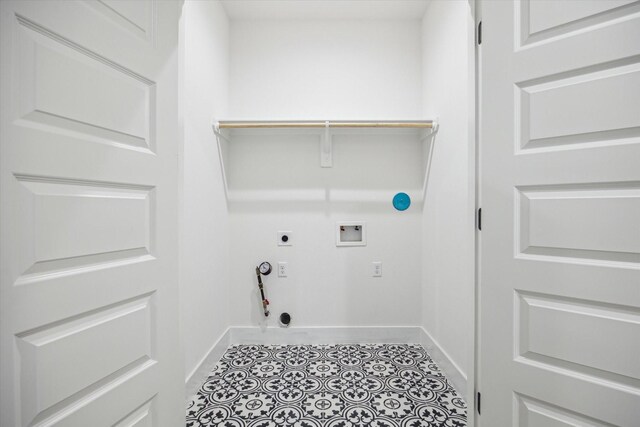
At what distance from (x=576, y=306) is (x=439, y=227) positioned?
1.21m

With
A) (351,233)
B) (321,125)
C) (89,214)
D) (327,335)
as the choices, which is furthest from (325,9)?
(327,335)

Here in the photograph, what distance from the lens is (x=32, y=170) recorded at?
0.62m

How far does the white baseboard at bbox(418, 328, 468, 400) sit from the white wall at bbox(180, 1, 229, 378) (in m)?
1.60

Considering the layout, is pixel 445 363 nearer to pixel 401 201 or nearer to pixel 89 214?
pixel 401 201

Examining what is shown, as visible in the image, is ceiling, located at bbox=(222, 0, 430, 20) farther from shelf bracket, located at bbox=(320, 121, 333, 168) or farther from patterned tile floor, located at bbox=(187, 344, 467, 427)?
patterned tile floor, located at bbox=(187, 344, 467, 427)

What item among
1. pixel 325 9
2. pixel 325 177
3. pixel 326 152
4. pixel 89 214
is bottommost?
pixel 89 214

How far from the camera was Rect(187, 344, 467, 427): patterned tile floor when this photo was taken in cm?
150

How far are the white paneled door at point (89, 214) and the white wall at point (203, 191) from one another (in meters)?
0.53

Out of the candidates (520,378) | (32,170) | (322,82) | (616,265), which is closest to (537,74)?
(616,265)

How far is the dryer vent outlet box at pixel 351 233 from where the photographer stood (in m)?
2.38

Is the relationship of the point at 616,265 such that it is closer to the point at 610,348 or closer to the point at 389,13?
the point at 610,348

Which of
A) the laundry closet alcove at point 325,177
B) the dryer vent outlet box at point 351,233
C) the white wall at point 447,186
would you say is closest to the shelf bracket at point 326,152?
the laundry closet alcove at point 325,177

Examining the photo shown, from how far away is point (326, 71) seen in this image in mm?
2375

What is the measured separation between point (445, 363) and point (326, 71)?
2.41 meters
